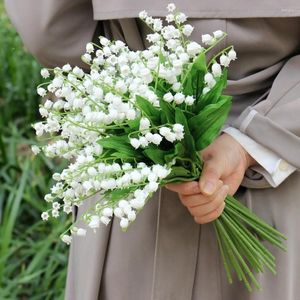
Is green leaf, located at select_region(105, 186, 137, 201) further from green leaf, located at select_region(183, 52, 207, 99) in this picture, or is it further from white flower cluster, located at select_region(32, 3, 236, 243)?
green leaf, located at select_region(183, 52, 207, 99)

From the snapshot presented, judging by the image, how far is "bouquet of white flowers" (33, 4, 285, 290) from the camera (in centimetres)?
118

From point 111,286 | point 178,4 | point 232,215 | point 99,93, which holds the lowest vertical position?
point 111,286

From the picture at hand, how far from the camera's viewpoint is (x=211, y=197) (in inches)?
51.3

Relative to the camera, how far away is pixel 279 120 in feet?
4.64

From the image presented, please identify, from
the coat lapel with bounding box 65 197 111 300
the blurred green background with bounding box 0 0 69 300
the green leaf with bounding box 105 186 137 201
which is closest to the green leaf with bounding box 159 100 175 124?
the green leaf with bounding box 105 186 137 201

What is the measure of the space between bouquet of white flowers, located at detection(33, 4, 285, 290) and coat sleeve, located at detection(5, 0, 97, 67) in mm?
300

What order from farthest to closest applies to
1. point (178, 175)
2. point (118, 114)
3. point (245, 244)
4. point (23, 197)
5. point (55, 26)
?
1. point (23, 197)
2. point (55, 26)
3. point (245, 244)
4. point (178, 175)
5. point (118, 114)

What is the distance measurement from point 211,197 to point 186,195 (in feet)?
0.17

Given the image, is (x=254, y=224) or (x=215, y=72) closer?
(x=215, y=72)

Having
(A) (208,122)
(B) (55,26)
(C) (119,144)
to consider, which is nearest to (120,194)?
(C) (119,144)

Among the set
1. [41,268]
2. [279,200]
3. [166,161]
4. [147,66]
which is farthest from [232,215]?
[41,268]

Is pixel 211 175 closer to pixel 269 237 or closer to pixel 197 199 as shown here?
pixel 197 199

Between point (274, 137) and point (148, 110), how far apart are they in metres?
0.30

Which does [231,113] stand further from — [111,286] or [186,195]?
[111,286]
